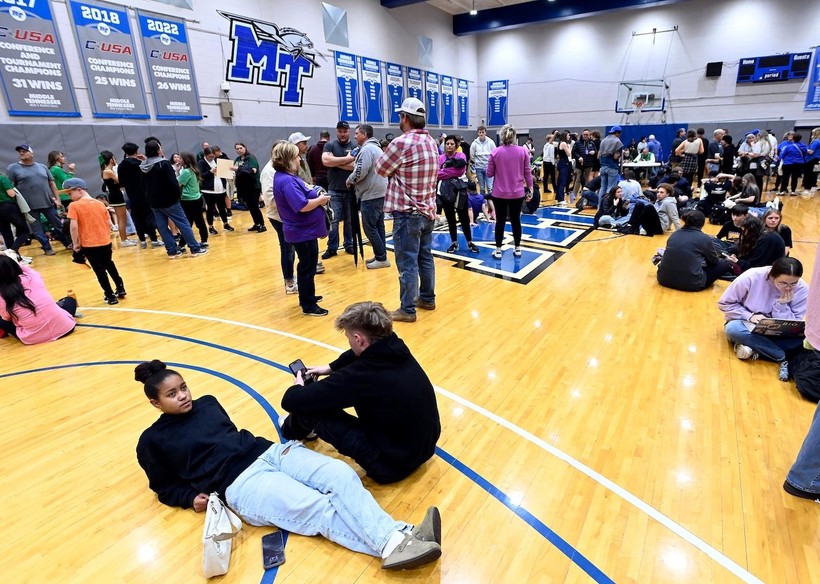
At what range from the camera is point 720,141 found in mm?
10969

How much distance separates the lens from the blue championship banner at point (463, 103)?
1931 cm

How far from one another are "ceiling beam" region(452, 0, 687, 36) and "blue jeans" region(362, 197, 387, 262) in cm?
1498

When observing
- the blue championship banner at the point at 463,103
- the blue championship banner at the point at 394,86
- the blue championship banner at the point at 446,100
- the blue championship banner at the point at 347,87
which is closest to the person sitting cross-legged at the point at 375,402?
the blue championship banner at the point at 347,87

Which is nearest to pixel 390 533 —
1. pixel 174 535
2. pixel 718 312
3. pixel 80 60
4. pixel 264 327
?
pixel 174 535

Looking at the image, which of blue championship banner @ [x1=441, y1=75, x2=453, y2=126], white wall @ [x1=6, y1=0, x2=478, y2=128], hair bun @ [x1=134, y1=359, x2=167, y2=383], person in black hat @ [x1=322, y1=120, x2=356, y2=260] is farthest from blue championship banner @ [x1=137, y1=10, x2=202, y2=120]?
blue championship banner @ [x1=441, y1=75, x2=453, y2=126]

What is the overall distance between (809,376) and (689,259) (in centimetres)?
219

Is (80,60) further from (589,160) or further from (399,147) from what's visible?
(589,160)

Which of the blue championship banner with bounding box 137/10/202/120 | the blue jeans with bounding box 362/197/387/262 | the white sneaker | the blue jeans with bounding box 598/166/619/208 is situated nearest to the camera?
the white sneaker

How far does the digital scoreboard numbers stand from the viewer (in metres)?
13.7

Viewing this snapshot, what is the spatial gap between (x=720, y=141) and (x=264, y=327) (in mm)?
12097

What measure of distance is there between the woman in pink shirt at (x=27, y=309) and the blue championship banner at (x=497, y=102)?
18.6 metres

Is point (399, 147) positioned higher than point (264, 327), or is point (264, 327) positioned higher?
point (399, 147)

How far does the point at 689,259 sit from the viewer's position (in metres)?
4.82

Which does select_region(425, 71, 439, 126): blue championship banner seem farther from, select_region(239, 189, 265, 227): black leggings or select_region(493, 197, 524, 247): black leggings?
select_region(493, 197, 524, 247): black leggings
